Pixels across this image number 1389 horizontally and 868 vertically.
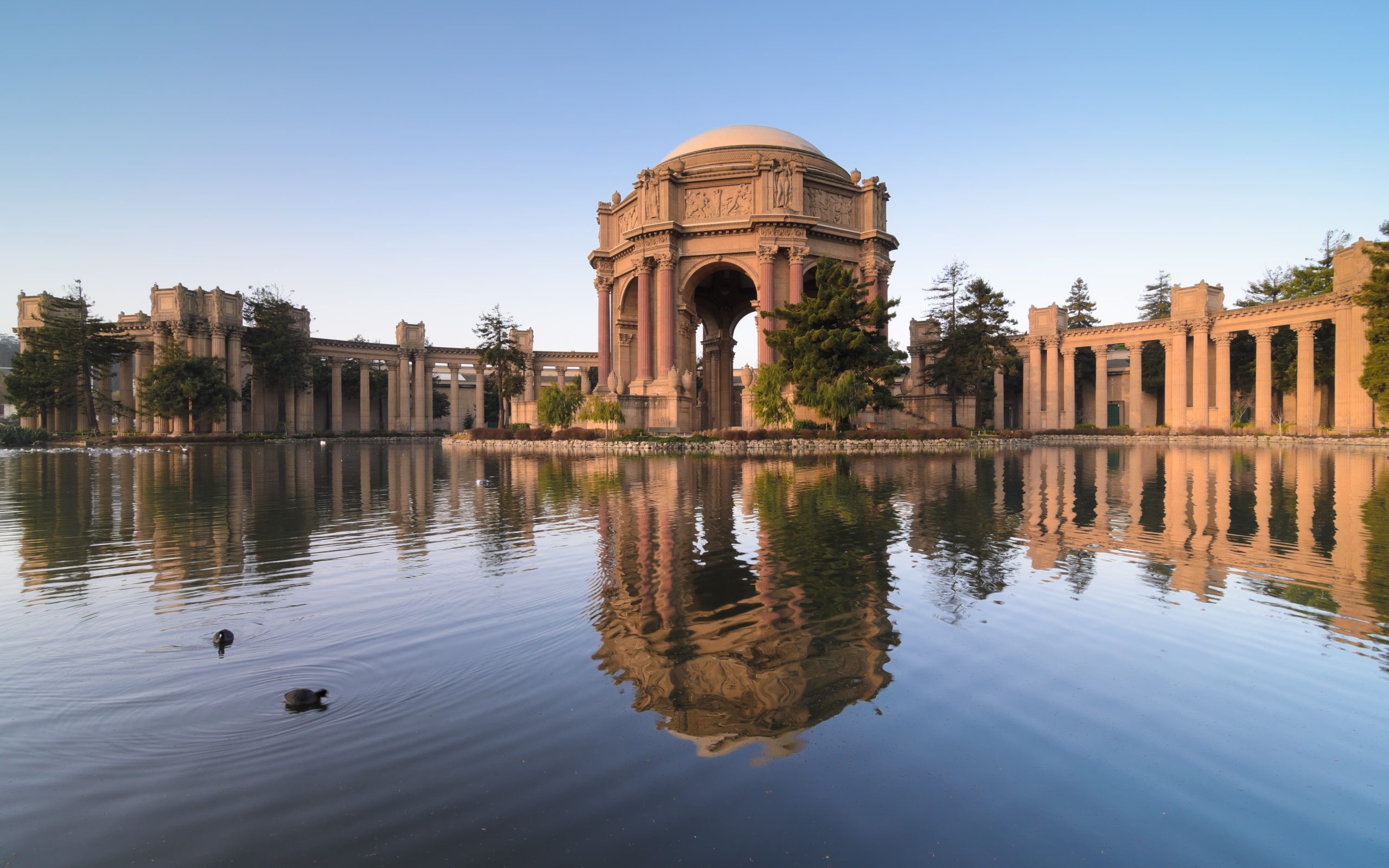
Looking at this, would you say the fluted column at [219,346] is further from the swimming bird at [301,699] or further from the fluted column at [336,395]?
the swimming bird at [301,699]

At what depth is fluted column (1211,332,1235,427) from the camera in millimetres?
50438

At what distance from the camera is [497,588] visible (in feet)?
24.0

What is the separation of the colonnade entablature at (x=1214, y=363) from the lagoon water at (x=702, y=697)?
4495cm

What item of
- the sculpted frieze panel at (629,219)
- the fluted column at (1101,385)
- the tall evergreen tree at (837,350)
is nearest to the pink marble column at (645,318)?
the sculpted frieze panel at (629,219)

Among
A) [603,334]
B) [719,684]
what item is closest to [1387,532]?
[719,684]

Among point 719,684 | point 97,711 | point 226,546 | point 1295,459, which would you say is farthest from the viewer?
point 1295,459

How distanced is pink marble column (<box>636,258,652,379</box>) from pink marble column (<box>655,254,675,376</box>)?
895mm

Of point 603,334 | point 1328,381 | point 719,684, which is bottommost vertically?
point 719,684

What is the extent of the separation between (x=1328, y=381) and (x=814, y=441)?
4567 cm

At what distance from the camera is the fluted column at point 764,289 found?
41.8m

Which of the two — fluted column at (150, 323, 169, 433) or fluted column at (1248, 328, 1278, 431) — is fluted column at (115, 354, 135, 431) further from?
fluted column at (1248, 328, 1278, 431)

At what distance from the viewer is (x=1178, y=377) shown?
52.2m

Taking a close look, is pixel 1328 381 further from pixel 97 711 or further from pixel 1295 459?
pixel 97 711

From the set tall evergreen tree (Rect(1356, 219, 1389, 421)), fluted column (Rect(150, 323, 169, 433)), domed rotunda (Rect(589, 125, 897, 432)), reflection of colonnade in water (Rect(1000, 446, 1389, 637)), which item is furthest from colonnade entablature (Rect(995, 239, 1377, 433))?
fluted column (Rect(150, 323, 169, 433))
